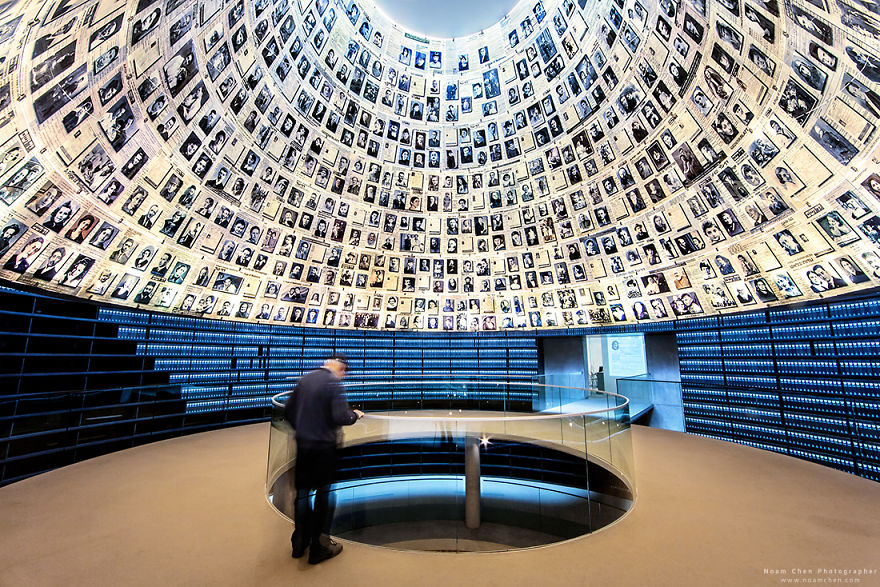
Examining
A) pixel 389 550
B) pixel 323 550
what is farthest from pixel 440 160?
pixel 323 550

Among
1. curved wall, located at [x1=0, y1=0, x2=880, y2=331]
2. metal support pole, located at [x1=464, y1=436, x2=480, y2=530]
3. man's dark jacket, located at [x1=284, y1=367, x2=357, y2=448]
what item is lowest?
metal support pole, located at [x1=464, y1=436, x2=480, y2=530]

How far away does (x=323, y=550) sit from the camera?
2811mm

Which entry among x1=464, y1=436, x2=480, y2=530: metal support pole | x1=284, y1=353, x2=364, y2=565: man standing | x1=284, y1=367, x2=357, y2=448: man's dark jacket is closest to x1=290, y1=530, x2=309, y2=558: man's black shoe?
x1=284, y1=353, x2=364, y2=565: man standing

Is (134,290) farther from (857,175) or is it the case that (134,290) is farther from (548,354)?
(857,175)

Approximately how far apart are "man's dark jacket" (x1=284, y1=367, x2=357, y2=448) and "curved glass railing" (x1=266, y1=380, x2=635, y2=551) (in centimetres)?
51

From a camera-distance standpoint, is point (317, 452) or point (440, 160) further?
point (440, 160)

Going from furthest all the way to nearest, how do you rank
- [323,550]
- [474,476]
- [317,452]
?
1. [474,476]
2. [317,452]
3. [323,550]

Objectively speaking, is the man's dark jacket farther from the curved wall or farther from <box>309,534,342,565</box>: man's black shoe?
the curved wall

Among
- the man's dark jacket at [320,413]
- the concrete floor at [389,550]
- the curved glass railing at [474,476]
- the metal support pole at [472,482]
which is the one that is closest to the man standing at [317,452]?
the man's dark jacket at [320,413]

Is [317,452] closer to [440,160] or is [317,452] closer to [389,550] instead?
[389,550]

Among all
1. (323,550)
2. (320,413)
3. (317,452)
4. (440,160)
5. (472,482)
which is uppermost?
(440,160)

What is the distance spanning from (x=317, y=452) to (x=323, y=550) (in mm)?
679

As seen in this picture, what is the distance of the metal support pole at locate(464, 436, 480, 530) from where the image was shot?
4.16m

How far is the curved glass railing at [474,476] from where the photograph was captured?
4016 mm
